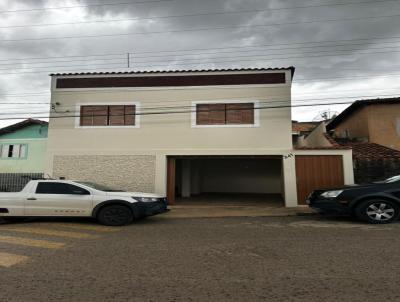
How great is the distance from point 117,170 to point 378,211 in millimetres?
10093

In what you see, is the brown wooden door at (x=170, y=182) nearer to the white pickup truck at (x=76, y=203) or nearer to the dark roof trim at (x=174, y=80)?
the dark roof trim at (x=174, y=80)

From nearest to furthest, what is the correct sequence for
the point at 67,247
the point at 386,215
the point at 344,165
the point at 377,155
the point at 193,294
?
the point at 193,294, the point at 67,247, the point at 386,215, the point at 344,165, the point at 377,155

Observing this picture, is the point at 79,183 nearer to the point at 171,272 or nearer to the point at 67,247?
the point at 67,247

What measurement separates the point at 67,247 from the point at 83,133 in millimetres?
9236

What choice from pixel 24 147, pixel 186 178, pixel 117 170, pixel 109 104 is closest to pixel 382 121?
pixel 186 178

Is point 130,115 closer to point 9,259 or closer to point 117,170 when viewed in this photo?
point 117,170

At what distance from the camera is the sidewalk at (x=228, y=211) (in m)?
11.9

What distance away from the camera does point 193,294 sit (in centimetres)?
419

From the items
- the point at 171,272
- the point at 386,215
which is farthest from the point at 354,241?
the point at 171,272

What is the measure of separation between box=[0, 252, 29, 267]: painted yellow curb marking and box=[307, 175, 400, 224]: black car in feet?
24.6

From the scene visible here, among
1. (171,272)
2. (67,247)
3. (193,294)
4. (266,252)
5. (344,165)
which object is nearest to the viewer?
(193,294)

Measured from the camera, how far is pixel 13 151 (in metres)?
21.3

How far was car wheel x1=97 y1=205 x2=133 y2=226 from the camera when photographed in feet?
31.6

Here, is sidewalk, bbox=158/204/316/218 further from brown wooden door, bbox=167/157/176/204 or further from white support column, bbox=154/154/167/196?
white support column, bbox=154/154/167/196
